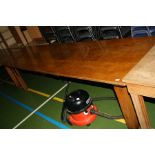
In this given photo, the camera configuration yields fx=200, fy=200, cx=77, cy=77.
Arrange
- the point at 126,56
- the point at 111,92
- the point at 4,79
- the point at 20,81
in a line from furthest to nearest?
the point at 4,79
the point at 20,81
the point at 111,92
the point at 126,56

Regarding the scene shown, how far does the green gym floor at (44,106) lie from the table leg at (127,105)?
33 centimetres

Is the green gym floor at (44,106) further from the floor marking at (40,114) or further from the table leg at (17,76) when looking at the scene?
the table leg at (17,76)

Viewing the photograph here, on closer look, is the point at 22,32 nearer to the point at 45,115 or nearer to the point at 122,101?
the point at 45,115

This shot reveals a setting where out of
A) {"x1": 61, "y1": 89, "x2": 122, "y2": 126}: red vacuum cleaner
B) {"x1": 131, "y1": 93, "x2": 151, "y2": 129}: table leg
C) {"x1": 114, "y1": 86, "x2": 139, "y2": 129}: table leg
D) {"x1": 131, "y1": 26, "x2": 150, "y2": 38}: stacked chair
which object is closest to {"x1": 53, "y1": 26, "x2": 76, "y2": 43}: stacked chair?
{"x1": 131, "y1": 26, "x2": 150, "y2": 38}: stacked chair

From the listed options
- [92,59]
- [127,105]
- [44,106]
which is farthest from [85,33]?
[127,105]

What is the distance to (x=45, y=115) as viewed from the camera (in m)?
4.36

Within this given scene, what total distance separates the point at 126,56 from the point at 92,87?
187 centimetres

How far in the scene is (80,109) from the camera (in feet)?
10.8

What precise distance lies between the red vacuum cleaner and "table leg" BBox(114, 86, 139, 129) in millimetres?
470

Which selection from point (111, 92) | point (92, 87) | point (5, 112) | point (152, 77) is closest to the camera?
point (152, 77)

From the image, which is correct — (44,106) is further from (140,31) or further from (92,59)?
(140,31)

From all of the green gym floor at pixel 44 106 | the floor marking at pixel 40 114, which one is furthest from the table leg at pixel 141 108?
the floor marking at pixel 40 114

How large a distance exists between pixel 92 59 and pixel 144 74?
1.31 metres
